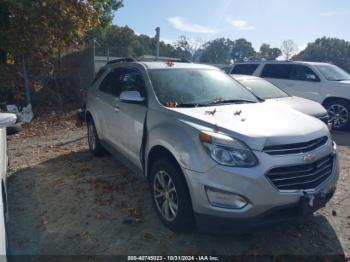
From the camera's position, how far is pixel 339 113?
928 cm

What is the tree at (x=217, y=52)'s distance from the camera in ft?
183

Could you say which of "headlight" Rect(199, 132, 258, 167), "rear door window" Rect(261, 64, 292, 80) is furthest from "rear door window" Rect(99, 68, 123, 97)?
"rear door window" Rect(261, 64, 292, 80)

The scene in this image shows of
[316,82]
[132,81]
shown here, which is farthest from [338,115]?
[132,81]

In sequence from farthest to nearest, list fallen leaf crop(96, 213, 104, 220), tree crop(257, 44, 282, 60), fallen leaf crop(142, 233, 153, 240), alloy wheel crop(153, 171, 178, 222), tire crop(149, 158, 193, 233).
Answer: tree crop(257, 44, 282, 60) → fallen leaf crop(96, 213, 104, 220) → fallen leaf crop(142, 233, 153, 240) → alloy wheel crop(153, 171, 178, 222) → tire crop(149, 158, 193, 233)

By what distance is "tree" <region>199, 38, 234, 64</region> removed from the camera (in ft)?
183

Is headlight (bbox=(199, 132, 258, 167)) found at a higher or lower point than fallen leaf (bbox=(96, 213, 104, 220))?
higher

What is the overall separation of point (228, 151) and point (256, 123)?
546 mm

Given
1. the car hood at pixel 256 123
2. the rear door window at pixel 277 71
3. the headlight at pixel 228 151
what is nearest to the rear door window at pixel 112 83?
the car hood at pixel 256 123

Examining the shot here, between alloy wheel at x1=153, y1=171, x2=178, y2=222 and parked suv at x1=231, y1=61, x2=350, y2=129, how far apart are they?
7169 millimetres

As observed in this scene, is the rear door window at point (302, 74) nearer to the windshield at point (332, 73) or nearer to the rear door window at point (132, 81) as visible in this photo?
the windshield at point (332, 73)

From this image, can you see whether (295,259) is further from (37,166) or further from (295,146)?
(37,166)

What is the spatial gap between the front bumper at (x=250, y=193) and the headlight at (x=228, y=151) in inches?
2.2

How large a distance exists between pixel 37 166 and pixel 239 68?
23.4 ft

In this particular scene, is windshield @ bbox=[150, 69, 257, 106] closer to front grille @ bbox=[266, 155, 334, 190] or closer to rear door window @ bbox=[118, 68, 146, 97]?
rear door window @ bbox=[118, 68, 146, 97]
